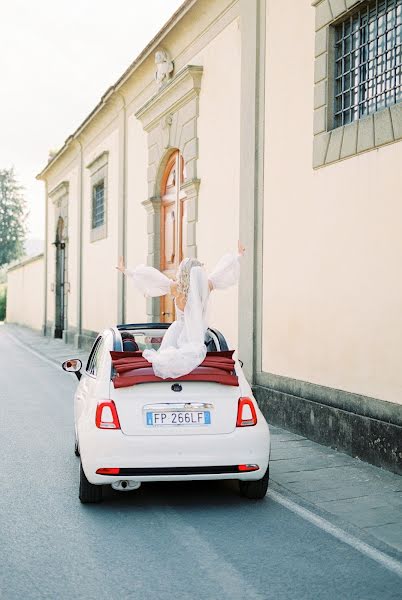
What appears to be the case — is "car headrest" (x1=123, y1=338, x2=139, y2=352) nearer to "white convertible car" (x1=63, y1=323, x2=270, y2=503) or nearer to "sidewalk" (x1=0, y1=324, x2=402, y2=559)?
"white convertible car" (x1=63, y1=323, x2=270, y2=503)

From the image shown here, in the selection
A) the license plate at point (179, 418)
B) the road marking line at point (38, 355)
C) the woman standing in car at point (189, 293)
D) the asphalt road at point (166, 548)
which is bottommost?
the road marking line at point (38, 355)

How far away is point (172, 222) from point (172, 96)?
7.88ft

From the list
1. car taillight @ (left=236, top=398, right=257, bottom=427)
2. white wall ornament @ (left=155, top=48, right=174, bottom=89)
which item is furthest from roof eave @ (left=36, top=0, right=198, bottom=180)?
car taillight @ (left=236, top=398, right=257, bottom=427)

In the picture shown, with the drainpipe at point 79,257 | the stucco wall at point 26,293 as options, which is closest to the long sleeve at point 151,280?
the drainpipe at point 79,257

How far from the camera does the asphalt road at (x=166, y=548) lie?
414 cm

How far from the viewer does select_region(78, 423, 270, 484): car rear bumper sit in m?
5.49

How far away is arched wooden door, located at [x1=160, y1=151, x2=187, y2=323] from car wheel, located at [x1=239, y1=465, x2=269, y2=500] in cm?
813

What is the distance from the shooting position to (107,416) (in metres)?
5.60

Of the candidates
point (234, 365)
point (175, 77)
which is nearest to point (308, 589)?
point (234, 365)

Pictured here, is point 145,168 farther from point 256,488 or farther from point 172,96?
point 256,488

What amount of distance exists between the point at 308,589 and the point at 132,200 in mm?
13772

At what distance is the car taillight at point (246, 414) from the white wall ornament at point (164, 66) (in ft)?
32.0

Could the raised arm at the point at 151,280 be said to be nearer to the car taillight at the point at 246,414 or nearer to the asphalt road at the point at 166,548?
the car taillight at the point at 246,414

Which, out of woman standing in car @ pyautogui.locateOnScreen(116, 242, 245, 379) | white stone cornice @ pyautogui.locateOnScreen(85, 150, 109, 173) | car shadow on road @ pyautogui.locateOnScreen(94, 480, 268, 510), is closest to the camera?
car shadow on road @ pyautogui.locateOnScreen(94, 480, 268, 510)
